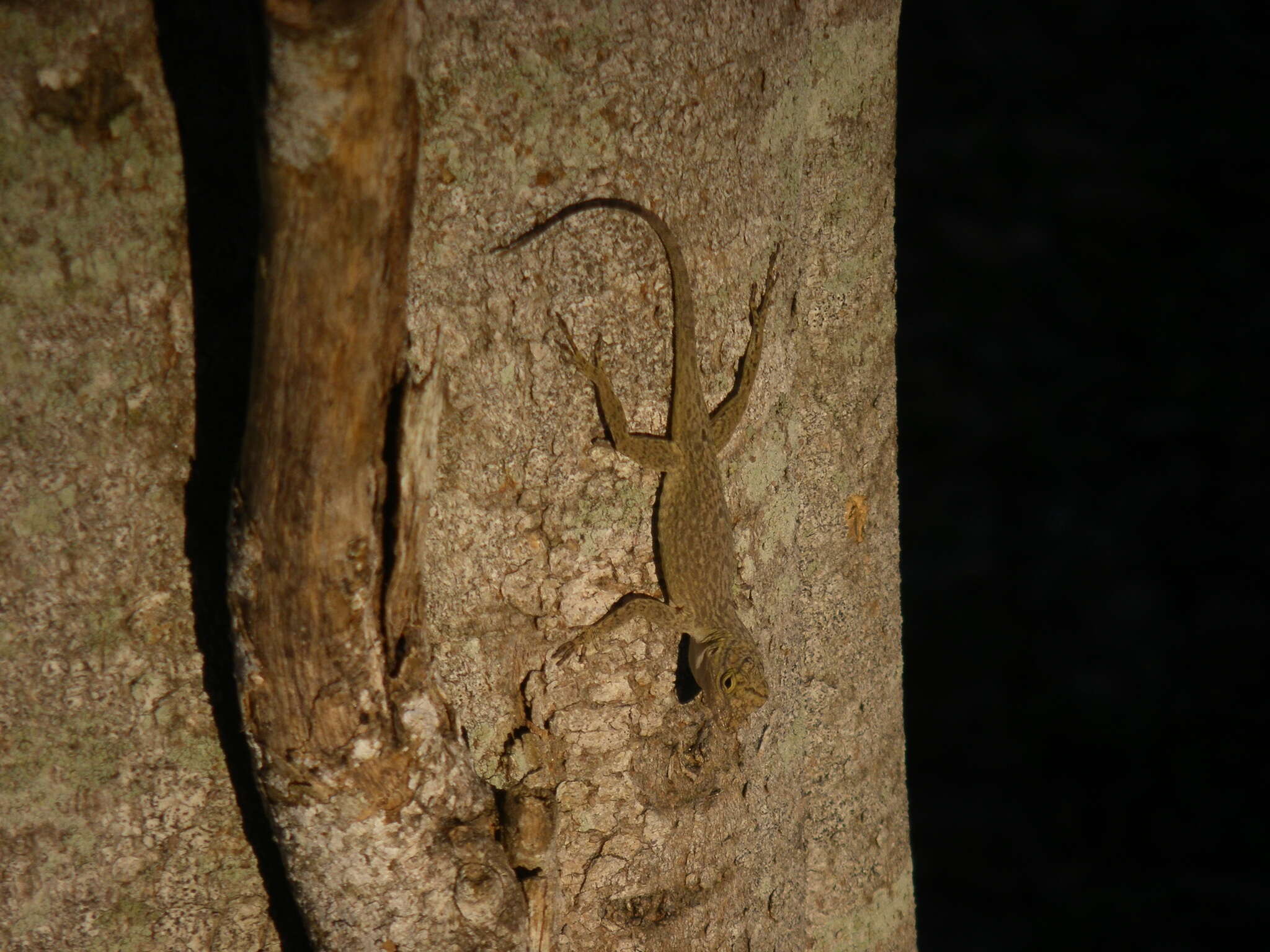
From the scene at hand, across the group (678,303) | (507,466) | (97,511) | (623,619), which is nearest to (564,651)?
(623,619)

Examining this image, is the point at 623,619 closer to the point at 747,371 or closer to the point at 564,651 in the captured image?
the point at 564,651

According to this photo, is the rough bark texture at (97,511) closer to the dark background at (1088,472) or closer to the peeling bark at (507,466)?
the peeling bark at (507,466)

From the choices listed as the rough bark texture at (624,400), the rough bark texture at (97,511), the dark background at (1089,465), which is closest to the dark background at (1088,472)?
the dark background at (1089,465)

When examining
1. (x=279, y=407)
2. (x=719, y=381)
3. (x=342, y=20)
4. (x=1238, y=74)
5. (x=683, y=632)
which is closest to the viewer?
(x=342, y=20)

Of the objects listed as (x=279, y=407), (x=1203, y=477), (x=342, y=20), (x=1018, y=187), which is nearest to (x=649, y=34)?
(x=342, y=20)

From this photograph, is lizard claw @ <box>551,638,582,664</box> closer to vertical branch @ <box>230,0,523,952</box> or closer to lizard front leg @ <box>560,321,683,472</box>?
vertical branch @ <box>230,0,523,952</box>

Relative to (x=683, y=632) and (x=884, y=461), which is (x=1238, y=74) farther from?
(x=683, y=632)
